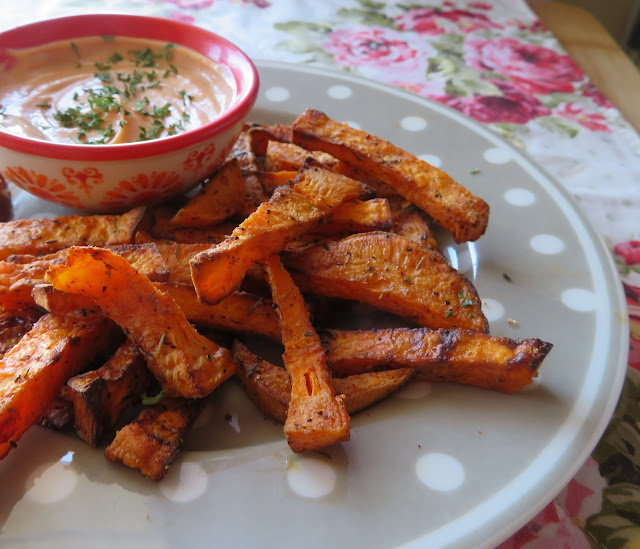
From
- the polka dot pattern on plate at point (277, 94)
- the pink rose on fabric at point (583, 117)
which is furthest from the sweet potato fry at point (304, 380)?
the pink rose on fabric at point (583, 117)

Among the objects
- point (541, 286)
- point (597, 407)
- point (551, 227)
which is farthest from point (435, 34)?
point (597, 407)

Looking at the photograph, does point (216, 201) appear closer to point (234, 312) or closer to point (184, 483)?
point (234, 312)

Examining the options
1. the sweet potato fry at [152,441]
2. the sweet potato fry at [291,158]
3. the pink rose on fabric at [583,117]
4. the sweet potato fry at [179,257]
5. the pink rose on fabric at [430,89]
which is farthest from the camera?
the pink rose on fabric at [430,89]

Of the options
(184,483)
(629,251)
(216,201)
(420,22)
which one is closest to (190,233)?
(216,201)

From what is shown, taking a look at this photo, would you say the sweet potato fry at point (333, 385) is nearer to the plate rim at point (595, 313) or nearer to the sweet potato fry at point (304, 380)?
the sweet potato fry at point (304, 380)

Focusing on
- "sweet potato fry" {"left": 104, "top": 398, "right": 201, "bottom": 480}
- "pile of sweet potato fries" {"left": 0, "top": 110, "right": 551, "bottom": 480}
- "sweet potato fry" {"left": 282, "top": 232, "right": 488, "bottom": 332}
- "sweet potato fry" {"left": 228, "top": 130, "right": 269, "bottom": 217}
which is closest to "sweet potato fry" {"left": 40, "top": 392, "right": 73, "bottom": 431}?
"pile of sweet potato fries" {"left": 0, "top": 110, "right": 551, "bottom": 480}

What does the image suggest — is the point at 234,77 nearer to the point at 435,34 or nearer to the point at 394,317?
the point at 394,317

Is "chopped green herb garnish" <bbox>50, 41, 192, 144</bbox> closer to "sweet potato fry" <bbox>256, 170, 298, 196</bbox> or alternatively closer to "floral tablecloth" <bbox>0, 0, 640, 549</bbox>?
"sweet potato fry" <bbox>256, 170, 298, 196</bbox>
